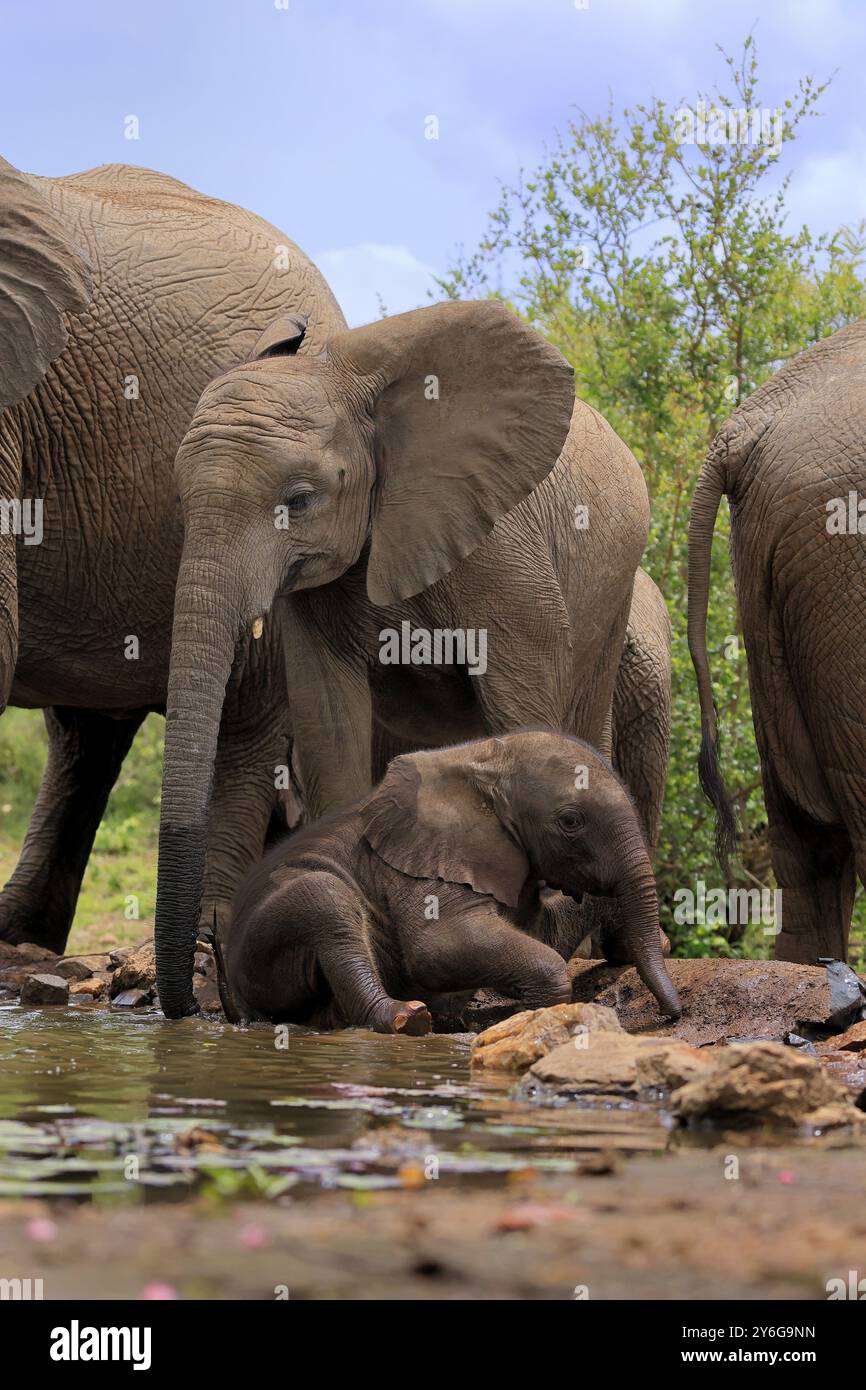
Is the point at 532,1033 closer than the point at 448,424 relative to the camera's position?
Yes

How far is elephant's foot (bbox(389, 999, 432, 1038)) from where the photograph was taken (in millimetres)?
6164

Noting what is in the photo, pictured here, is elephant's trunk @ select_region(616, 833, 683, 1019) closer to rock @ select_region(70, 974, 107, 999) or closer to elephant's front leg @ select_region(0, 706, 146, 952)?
rock @ select_region(70, 974, 107, 999)

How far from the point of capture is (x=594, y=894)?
6.84 m

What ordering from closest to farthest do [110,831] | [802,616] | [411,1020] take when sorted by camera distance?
1. [411,1020]
2. [802,616]
3. [110,831]

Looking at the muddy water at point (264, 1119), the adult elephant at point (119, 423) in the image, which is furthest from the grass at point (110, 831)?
the muddy water at point (264, 1119)

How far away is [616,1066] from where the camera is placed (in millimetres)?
4812

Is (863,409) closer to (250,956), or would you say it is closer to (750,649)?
(750,649)

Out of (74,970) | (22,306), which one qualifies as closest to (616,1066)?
(74,970)

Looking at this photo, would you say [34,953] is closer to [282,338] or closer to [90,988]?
[90,988]

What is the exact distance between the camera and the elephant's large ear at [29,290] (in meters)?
7.68

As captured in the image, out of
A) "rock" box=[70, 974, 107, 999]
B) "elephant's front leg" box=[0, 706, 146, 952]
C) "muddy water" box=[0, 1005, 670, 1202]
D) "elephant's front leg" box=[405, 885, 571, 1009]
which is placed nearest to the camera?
"muddy water" box=[0, 1005, 670, 1202]

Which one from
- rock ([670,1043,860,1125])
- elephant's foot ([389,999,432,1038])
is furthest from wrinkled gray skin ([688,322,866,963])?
rock ([670,1043,860,1125])

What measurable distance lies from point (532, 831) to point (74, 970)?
101 inches

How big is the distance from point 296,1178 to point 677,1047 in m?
1.61
